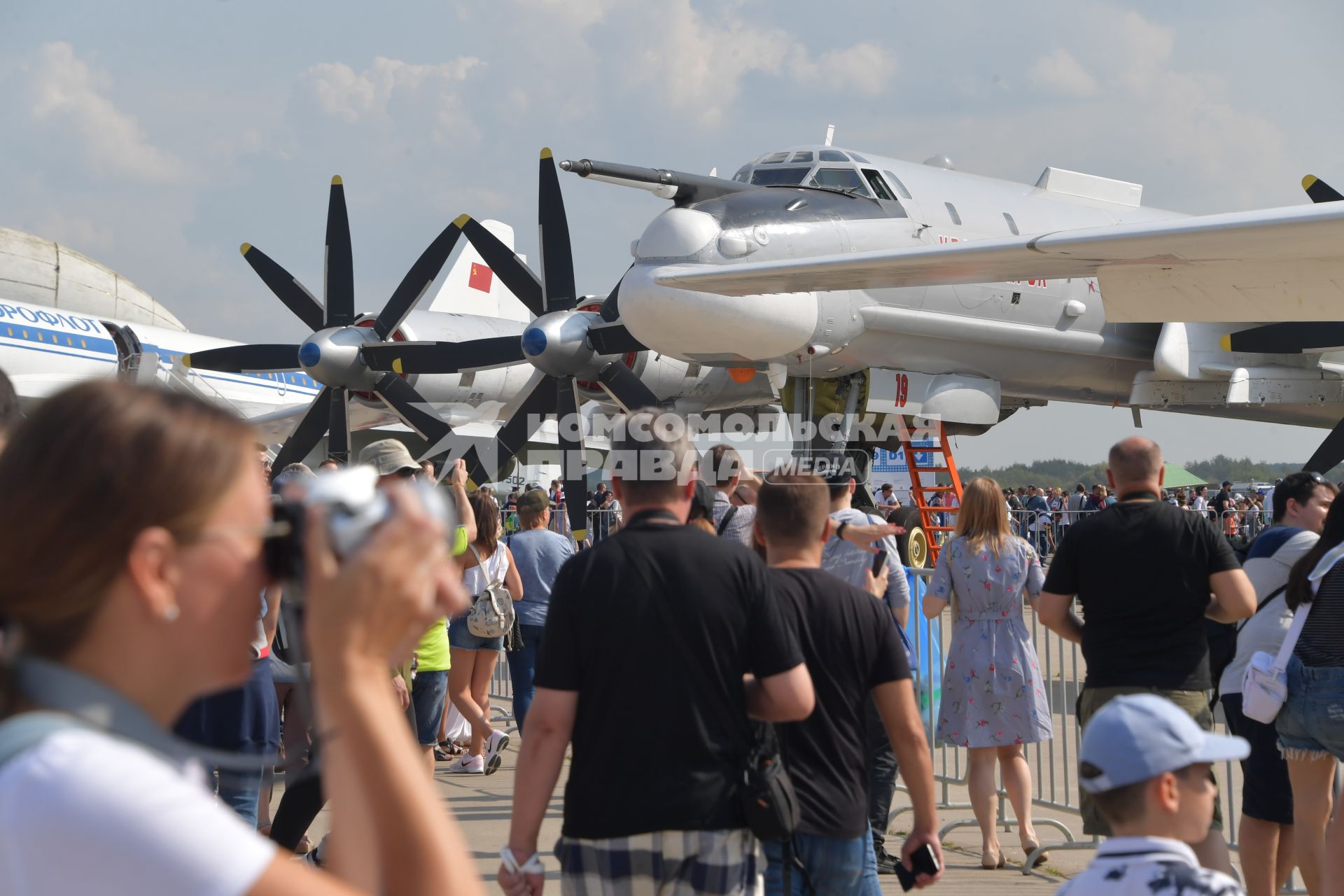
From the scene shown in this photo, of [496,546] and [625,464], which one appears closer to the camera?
[625,464]

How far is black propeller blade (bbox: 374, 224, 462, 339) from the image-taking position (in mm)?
16703

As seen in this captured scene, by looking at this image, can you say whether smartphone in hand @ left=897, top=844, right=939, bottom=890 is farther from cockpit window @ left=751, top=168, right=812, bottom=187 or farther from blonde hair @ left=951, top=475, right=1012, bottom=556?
cockpit window @ left=751, top=168, right=812, bottom=187

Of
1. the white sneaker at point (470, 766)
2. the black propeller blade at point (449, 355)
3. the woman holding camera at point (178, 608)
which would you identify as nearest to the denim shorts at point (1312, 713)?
the woman holding camera at point (178, 608)

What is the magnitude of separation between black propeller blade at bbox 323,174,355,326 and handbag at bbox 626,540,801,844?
1557 centimetres

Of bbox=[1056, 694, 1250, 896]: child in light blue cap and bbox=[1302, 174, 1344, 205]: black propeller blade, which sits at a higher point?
bbox=[1302, 174, 1344, 205]: black propeller blade

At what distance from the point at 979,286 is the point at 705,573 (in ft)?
33.8

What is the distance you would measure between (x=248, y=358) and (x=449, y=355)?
389 cm

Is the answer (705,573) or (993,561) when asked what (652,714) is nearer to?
(705,573)

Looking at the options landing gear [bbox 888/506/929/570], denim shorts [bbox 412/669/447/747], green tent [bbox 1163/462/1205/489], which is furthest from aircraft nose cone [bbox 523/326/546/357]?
green tent [bbox 1163/462/1205/489]

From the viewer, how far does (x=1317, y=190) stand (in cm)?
1367

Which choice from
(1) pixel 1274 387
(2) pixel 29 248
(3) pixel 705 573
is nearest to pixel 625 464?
(3) pixel 705 573

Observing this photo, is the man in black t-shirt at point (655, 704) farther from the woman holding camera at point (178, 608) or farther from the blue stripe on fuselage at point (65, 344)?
the blue stripe on fuselage at point (65, 344)

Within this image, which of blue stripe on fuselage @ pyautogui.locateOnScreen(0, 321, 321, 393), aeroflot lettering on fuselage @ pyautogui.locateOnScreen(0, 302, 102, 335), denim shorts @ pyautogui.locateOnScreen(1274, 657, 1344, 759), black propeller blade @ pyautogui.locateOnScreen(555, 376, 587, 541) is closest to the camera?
denim shorts @ pyautogui.locateOnScreen(1274, 657, 1344, 759)

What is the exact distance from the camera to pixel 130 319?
56344 mm
